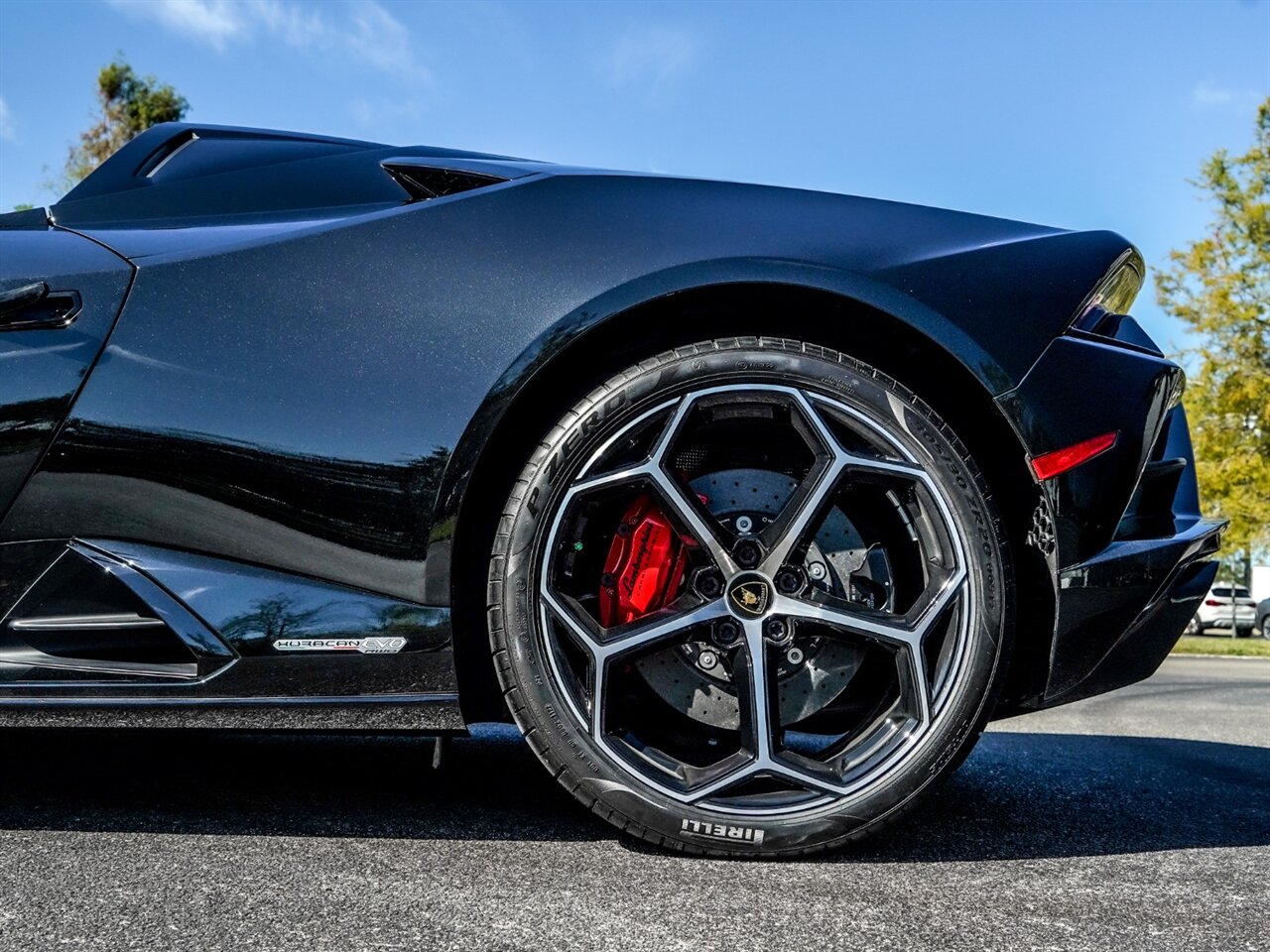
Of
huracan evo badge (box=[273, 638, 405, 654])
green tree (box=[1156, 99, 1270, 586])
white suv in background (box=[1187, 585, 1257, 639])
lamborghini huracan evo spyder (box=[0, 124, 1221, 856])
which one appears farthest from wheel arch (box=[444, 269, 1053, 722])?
white suv in background (box=[1187, 585, 1257, 639])

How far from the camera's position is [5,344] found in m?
1.66

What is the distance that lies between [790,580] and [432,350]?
0.68m

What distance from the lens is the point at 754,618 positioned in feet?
5.22

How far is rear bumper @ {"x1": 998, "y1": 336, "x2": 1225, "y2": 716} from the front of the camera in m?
1.65

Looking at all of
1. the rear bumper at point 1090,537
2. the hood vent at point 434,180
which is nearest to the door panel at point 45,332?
the hood vent at point 434,180

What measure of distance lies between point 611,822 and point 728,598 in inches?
15.4

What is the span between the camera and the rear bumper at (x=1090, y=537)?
165cm

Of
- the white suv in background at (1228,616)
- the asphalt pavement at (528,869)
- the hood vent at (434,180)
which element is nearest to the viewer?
the asphalt pavement at (528,869)

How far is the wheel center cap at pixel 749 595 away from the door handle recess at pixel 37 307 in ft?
3.84

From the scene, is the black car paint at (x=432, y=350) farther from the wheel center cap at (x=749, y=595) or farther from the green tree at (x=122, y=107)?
the green tree at (x=122, y=107)

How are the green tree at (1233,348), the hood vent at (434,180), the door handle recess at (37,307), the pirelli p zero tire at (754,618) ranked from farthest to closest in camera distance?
the green tree at (1233,348)
the hood vent at (434,180)
the door handle recess at (37,307)
the pirelli p zero tire at (754,618)

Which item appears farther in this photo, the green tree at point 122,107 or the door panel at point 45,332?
the green tree at point 122,107

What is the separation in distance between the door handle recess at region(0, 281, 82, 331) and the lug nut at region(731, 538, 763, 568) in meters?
1.15

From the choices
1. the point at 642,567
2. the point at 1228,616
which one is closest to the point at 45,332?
the point at 642,567
